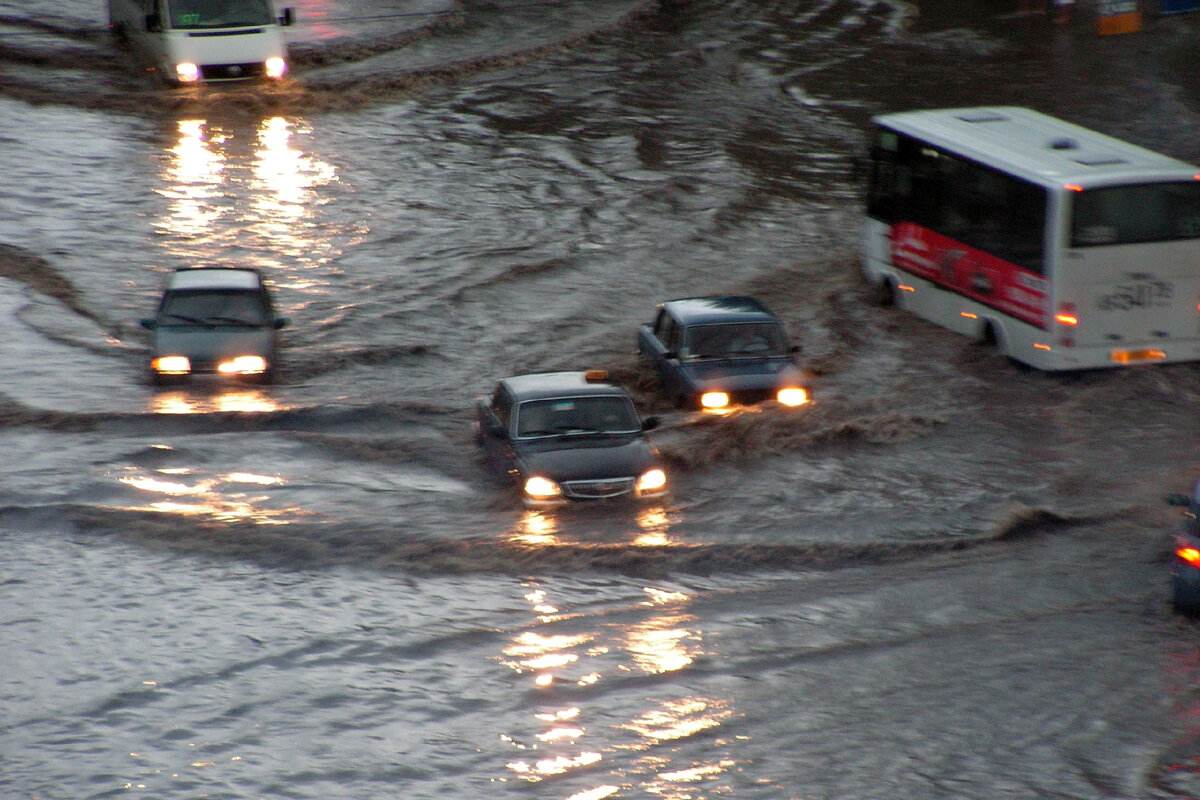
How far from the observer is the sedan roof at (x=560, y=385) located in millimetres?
15847

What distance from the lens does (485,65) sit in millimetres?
41719

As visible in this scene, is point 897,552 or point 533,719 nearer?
point 533,719

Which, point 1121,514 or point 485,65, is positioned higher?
point 485,65

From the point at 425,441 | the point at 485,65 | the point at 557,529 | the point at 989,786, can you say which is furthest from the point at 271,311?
the point at 485,65

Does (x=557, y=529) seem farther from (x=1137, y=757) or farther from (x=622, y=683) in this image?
(x=1137, y=757)

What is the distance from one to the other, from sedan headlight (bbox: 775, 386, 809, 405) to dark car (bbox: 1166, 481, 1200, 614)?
21.5ft

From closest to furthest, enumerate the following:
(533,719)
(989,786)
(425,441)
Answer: (989,786)
(533,719)
(425,441)

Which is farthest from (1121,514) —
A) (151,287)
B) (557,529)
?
(151,287)

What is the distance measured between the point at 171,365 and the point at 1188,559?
1185 cm

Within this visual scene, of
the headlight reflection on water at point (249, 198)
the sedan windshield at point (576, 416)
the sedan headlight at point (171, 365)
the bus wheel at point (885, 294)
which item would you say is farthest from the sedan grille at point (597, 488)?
the headlight reflection on water at point (249, 198)

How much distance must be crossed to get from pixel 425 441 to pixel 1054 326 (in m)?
7.45

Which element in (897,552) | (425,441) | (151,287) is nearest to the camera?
(897,552)

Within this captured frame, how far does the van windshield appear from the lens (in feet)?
109

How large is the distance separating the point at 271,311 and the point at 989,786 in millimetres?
12361
